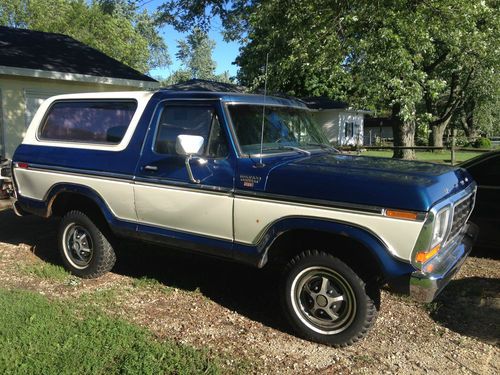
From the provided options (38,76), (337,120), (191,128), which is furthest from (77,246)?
(337,120)

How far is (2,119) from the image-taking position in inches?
452

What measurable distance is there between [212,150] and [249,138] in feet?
1.12

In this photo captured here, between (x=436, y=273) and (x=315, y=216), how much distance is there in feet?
3.12

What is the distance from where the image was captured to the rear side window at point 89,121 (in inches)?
196

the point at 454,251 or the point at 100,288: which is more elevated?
the point at 454,251

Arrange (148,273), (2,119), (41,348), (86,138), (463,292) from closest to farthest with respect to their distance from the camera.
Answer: (41,348) → (463,292) → (86,138) → (148,273) → (2,119)

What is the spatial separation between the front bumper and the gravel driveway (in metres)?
0.59

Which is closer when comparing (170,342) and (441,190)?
(441,190)

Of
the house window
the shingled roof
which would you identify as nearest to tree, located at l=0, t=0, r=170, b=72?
the house window

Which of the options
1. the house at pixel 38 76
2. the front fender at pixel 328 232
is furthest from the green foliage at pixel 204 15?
the front fender at pixel 328 232

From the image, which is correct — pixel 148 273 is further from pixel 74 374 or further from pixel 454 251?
pixel 454 251

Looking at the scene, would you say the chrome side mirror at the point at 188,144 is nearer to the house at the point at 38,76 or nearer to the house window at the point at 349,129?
the house at the point at 38,76

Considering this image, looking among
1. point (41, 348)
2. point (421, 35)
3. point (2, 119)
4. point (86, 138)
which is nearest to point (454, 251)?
point (41, 348)

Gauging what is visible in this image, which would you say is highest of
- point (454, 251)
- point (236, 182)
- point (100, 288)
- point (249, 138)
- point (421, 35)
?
point (421, 35)
